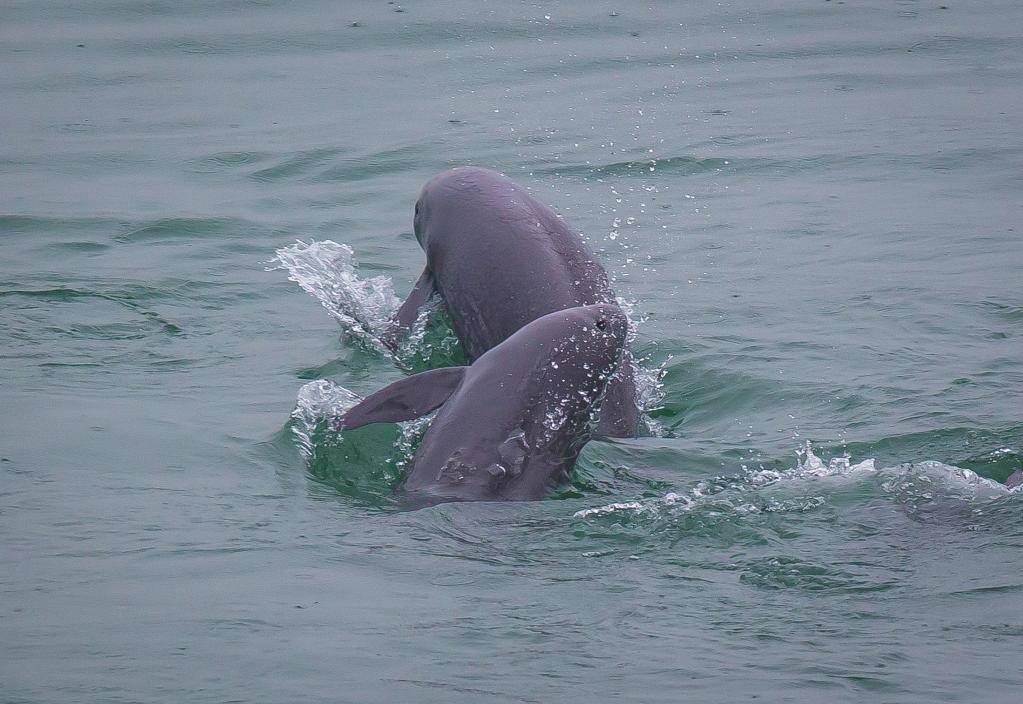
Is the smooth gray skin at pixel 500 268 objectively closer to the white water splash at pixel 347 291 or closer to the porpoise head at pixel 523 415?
the white water splash at pixel 347 291

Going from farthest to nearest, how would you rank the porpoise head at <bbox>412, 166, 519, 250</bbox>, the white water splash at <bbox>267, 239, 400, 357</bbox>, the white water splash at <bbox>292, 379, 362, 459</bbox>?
the white water splash at <bbox>267, 239, 400, 357</bbox>, the porpoise head at <bbox>412, 166, 519, 250</bbox>, the white water splash at <bbox>292, 379, 362, 459</bbox>

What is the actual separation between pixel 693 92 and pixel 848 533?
11.6 m

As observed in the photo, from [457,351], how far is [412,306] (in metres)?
0.52

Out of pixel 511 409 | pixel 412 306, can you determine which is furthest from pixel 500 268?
pixel 511 409

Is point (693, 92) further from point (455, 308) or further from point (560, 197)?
point (455, 308)

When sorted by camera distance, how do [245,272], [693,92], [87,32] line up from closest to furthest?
1. [245,272]
2. [693,92]
3. [87,32]

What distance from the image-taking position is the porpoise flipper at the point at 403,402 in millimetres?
7789

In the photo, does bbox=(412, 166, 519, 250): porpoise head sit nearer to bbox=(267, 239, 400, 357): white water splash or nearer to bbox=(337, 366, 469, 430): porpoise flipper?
bbox=(267, 239, 400, 357): white water splash

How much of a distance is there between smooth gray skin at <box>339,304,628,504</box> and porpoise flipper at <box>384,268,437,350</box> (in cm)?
216

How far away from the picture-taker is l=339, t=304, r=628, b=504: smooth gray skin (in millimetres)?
7332

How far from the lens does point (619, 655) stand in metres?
5.48

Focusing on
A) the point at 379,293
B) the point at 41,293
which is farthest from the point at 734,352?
the point at 41,293

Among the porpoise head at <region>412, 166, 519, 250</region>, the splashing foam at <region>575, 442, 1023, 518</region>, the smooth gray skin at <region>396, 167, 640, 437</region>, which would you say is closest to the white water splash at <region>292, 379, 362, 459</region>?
the smooth gray skin at <region>396, 167, 640, 437</region>

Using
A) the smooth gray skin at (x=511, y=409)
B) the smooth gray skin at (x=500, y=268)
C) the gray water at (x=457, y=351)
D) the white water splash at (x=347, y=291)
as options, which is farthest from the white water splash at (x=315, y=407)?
the white water splash at (x=347, y=291)
